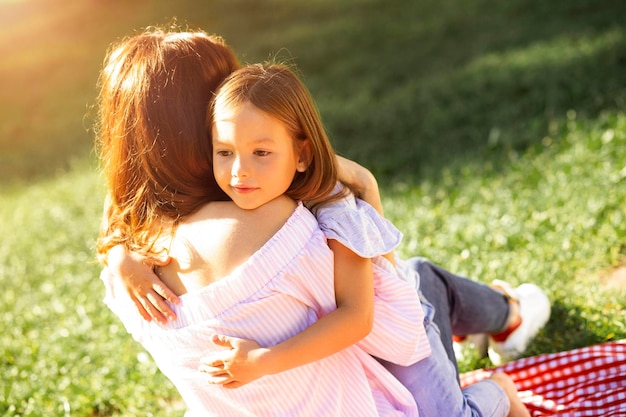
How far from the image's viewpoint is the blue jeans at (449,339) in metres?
2.38

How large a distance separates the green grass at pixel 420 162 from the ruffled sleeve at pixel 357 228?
980 mm

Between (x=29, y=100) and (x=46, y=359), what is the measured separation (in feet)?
19.8

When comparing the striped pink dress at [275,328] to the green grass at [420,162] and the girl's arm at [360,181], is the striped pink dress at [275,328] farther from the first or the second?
the green grass at [420,162]

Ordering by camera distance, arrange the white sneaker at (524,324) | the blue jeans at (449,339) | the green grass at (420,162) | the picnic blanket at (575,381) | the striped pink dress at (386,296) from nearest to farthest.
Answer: the striped pink dress at (386,296) < the blue jeans at (449,339) < the picnic blanket at (575,381) < the white sneaker at (524,324) < the green grass at (420,162)

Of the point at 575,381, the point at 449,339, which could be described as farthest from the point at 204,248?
the point at 575,381

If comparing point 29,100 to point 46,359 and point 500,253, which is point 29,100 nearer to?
point 46,359

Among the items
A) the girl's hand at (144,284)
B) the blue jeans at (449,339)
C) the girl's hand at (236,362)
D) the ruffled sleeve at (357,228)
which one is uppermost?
the ruffled sleeve at (357,228)

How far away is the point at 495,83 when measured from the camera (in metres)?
6.08

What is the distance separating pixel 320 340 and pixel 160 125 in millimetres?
741

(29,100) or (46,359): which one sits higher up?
(29,100)

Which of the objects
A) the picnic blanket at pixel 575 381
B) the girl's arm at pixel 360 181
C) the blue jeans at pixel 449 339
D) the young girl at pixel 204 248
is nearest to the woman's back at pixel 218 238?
the young girl at pixel 204 248

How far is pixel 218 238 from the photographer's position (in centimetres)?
205

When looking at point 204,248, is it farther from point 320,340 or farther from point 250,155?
point 320,340

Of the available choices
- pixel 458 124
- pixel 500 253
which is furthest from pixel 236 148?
pixel 458 124
